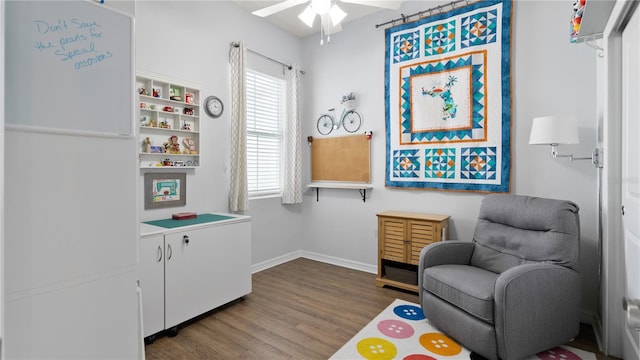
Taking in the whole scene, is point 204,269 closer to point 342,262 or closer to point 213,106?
point 213,106

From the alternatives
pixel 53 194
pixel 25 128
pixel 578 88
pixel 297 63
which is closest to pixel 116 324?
pixel 53 194

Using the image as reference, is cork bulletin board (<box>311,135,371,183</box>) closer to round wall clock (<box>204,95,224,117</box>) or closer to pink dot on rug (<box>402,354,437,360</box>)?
round wall clock (<box>204,95,224,117</box>)

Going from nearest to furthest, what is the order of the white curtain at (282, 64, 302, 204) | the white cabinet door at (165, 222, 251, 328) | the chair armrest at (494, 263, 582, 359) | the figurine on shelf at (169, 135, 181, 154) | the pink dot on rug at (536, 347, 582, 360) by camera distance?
the chair armrest at (494, 263, 582, 359)
the pink dot on rug at (536, 347, 582, 360)
the white cabinet door at (165, 222, 251, 328)
the figurine on shelf at (169, 135, 181, 154)
the white curtain at (282, 64, 302, 204)

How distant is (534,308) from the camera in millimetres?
1938

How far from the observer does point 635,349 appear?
1627 millimetres

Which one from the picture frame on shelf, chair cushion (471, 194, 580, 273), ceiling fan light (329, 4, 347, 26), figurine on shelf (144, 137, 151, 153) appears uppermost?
ceiling fan light (329, 4, 347, 26)

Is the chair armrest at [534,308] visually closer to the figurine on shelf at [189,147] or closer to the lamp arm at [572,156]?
the lamp arm at [572,156]

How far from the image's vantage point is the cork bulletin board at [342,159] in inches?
152

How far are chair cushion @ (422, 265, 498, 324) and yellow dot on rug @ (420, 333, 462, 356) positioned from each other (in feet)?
0.96

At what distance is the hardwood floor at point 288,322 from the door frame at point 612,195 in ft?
0.81

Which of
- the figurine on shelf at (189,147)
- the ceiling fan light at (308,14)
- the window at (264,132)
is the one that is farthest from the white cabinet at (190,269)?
the ceiling fan light at (308,14)

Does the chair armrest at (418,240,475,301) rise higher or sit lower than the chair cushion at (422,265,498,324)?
higher

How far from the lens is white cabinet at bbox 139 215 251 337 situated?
2.26m

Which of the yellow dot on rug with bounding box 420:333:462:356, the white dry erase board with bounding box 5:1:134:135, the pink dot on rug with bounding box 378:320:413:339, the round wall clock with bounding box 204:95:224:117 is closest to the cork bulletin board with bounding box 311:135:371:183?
the round wall clock with bounding box 204:95:224:117
